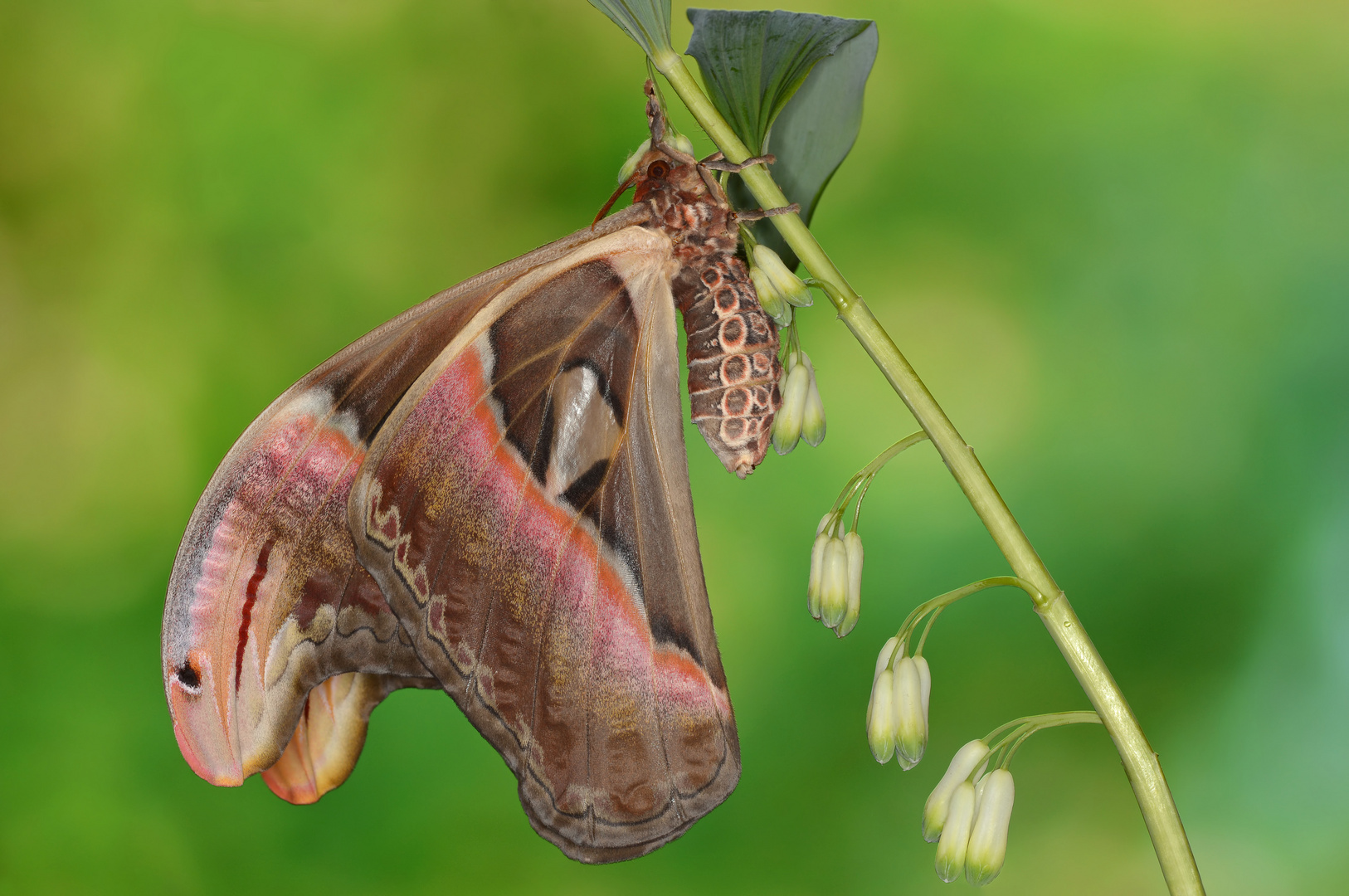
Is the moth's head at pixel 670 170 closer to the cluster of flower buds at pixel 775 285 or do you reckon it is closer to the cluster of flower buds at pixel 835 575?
the cluster of flower buds at pixel 775 285

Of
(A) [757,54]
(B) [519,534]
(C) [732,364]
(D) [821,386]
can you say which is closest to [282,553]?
(B) [519,534]

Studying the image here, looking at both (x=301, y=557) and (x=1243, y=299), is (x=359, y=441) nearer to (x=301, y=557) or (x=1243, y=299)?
(x=301, y=557)

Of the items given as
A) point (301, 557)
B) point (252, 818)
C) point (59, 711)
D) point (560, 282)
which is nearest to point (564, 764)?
point (301, 557)

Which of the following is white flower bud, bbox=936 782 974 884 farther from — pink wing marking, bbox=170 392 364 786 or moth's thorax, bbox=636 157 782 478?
pink wing marking, bbox=170 392 364 786

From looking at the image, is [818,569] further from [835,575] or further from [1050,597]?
[1050,597]

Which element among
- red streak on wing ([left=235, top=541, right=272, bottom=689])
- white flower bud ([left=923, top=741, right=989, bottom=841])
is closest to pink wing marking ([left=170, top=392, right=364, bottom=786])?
red streak on wing ([left=235, top=541, right=272, bottom=689])

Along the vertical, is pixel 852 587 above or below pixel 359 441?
below
